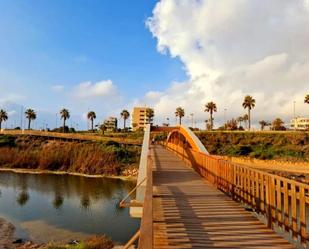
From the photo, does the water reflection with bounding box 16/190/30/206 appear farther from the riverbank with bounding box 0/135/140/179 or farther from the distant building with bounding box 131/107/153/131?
the distant building with bounding box 131/107/153/131

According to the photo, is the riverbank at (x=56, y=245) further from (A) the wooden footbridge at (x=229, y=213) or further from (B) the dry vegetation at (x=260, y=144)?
(B) the dry vegetation at (x=260, y=144)

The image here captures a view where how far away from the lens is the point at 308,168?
49.5 metres

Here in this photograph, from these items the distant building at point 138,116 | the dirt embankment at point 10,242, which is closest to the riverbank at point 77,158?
the dirt embankment at point 10,242

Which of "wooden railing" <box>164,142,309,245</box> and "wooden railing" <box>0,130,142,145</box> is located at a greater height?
"wooden railing" <box>0,130,142,145</box>

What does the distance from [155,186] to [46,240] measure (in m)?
11.5

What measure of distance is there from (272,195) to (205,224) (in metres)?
1.41

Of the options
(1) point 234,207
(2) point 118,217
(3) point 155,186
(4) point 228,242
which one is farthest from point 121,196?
(4) point 228,242

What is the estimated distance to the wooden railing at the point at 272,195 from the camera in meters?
5.15

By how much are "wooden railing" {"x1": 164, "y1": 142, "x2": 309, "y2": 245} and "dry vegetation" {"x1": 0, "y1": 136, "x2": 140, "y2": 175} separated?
41.6 meters

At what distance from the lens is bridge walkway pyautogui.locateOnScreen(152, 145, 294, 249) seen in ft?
17.1

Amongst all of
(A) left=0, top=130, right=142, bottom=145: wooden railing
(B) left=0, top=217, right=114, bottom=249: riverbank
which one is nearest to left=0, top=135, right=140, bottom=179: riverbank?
(A) left=0, top=130, right=142, bottom=145: wooden railing

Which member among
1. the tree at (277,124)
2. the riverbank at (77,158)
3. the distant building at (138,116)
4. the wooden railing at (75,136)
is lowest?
the riverbank at (77,158)

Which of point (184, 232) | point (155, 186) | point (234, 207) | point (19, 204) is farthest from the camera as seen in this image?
point (19, 204)

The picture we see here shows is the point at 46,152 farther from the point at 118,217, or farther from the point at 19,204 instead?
the point at 118,217
